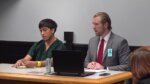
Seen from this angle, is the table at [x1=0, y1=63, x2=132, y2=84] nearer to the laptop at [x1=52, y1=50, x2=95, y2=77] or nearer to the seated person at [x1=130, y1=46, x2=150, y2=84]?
the laptop at [x1=52, y1=50, x2=95, y2=77]

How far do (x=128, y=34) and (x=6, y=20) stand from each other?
8.11 ft

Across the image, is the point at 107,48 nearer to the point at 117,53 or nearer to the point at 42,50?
the point at 117,53

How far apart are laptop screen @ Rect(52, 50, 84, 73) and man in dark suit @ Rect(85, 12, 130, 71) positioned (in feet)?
3.02

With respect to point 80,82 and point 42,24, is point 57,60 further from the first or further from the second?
point 42,24

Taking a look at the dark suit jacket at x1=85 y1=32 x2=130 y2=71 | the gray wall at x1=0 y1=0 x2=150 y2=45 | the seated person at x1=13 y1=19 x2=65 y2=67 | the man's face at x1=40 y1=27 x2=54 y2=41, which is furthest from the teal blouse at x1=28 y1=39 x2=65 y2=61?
the gray wall at x1=0 y1=0 x2=150 y2=45

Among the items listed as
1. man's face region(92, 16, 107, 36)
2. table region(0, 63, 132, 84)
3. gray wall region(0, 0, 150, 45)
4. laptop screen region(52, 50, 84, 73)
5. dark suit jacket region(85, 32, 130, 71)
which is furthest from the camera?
gray wall region(0, 0, 150, 45)

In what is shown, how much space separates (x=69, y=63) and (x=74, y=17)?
232 centimetres

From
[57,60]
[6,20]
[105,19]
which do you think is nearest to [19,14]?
[6,20]

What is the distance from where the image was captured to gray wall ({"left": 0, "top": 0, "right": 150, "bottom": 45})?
520 cm

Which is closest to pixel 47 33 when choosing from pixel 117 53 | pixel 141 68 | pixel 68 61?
pixel 117 53

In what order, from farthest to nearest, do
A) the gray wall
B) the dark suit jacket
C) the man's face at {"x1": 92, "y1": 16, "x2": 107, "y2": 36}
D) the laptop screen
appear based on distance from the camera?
1. the gray wall
2. the man's face at {"x1": 92, "y1": 16, "x2": 107, "y2": 36}
3. the dark suit jacket
4. the laptop screen

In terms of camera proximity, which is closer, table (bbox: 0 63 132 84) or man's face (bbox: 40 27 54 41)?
table (bbox: 0 63 132 84)

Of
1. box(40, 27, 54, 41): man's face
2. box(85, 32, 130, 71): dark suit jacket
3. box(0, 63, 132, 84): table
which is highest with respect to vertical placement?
box(40, 27, 54, 41): man's face

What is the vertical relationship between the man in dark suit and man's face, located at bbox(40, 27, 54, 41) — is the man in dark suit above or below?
below
